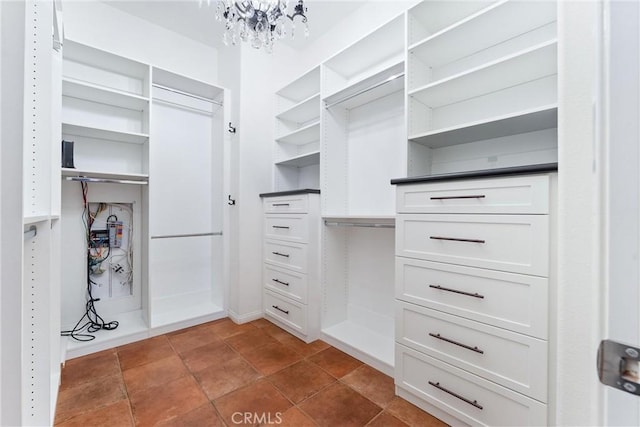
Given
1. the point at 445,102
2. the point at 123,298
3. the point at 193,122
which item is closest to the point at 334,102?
the point at 445,102

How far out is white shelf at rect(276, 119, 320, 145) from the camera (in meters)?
2.50

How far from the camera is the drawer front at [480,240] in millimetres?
1101

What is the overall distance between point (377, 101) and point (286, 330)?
2126 millimetres

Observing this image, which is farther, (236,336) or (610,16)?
(236,336)

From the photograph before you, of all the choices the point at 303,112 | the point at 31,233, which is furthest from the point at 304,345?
the point at 303,112

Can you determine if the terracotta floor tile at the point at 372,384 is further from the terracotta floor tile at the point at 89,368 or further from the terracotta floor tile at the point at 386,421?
the terracotta floor tile at the point at 89,368

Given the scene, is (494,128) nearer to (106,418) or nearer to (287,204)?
(287,204)

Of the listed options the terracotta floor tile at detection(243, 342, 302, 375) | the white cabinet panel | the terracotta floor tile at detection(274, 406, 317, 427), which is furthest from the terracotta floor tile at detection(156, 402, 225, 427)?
the white cabinet panel

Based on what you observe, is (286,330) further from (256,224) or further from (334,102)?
(334,102)

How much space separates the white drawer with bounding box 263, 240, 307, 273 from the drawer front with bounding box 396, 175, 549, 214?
101 cm

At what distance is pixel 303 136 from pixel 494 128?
1699mm

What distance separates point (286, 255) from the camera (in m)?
2.42

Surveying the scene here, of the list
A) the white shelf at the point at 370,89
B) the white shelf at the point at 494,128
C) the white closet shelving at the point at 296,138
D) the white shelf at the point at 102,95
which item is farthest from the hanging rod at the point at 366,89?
the white shelf at the point at 102,95

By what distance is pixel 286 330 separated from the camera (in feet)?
7.98
